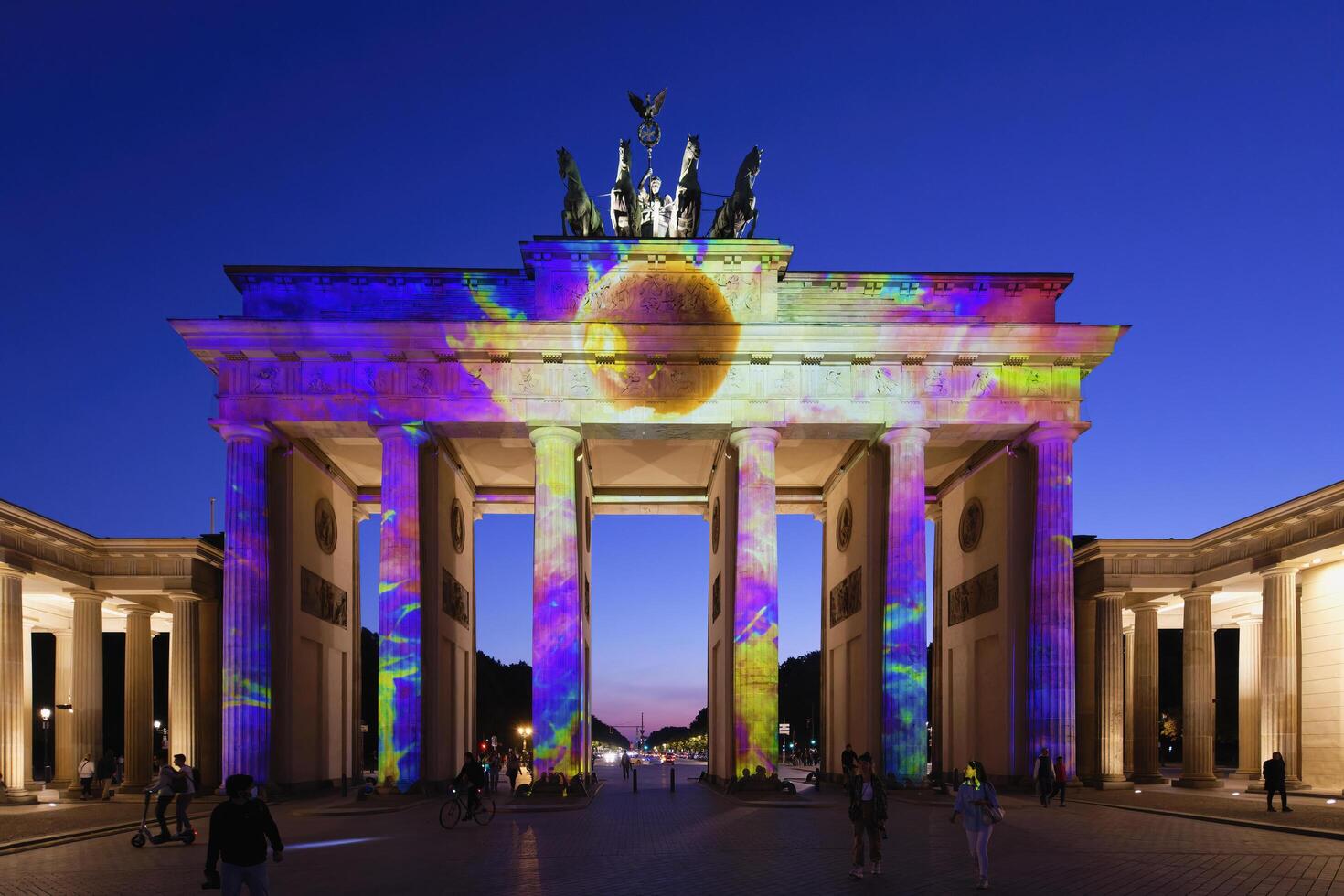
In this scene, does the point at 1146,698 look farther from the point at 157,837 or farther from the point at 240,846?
the point at 240,846

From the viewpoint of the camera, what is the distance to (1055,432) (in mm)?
34656

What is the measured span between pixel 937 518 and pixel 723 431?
44.2 feet

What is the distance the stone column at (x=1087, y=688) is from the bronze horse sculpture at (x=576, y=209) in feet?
69.3

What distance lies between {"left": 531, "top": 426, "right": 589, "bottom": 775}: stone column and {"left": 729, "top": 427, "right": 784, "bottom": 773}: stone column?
4.85 m

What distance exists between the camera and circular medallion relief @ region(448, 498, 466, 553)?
42.5m

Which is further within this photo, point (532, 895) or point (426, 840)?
point (426, 840)

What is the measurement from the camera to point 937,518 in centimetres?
4525

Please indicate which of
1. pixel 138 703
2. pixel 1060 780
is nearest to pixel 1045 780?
pixel 1060 780

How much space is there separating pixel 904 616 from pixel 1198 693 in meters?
13.3

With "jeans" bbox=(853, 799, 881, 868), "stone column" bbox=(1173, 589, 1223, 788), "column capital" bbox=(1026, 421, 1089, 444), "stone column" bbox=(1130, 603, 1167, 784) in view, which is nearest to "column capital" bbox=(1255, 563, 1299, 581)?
"stone column" bbox=(1173, 589, 1223, 788)

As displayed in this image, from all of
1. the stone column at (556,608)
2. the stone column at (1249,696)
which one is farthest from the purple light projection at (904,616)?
the stone column at (1249,696)

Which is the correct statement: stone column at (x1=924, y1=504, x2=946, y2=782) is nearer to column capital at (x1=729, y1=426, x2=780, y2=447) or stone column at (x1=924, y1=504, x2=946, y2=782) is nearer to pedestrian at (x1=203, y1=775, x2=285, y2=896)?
column capital at (x1=729, y1=426, x2=780, y2=447)

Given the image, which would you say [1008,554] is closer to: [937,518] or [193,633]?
[937,518]

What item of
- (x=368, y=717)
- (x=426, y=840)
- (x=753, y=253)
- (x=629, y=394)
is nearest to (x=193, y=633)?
(x=629, y=394)
